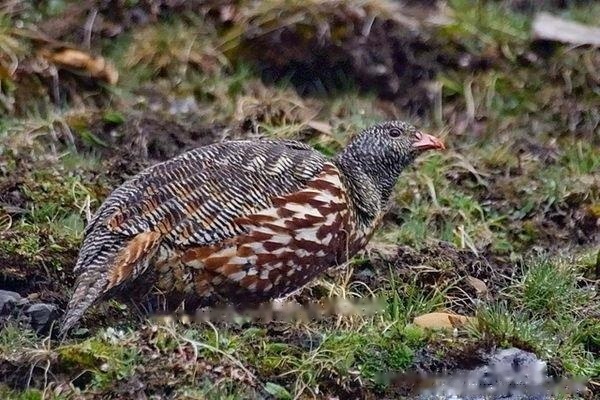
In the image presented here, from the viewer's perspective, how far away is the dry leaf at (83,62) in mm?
11094

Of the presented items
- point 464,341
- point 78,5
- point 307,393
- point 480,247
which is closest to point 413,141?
point 480,247

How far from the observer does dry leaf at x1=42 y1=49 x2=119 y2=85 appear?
11.1 m

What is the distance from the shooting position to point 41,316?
723 cm

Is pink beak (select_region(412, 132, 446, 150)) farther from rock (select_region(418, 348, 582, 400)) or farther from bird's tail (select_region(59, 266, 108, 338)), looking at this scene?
bird's tail (select_region(59, 266, 108, 338))

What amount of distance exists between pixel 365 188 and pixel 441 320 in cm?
121

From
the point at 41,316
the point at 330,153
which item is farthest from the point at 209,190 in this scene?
the point at 330,153

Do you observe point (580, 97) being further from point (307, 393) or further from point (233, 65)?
point (307, 393)

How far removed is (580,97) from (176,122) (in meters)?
3.52

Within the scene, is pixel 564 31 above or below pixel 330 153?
above

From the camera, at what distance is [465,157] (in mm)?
10531

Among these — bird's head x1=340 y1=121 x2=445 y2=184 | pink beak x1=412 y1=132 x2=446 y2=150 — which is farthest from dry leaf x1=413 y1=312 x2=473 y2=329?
pink beak x1=412 y1=132 x2=446 y2=150

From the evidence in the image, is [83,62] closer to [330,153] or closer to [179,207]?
[330,153]

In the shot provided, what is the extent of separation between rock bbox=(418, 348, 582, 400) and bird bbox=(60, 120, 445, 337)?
121cm

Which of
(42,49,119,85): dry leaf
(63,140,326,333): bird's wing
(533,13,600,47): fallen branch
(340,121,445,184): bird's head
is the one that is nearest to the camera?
(63,140,326,333): bird's wing
